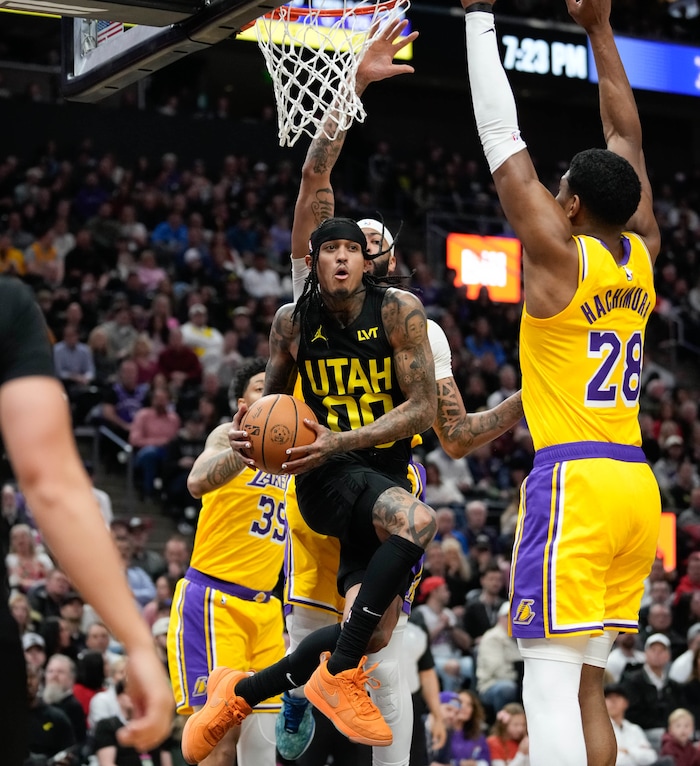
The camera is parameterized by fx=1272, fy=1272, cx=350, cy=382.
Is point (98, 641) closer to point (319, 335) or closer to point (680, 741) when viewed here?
point (680, 741)

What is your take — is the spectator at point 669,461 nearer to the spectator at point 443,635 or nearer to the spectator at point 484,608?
the spectator at point 484,608

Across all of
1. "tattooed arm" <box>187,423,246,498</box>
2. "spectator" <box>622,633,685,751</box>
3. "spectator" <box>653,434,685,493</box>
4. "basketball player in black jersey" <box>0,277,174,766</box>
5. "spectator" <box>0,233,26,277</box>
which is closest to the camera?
"basketball player in black jersey" <box>0,277,174,766</box>

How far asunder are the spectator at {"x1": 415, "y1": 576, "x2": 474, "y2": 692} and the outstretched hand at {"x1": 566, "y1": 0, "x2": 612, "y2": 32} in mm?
7449

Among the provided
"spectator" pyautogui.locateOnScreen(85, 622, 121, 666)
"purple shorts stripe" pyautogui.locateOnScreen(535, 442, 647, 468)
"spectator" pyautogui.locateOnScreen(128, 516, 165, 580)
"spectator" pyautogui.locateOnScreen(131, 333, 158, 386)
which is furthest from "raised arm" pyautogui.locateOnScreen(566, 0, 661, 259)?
"spectator" pyautogui.locateOnScreen(131, 333, 158, 386)

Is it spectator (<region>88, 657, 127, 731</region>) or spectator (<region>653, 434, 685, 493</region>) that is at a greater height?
spectator (<region>653, 434, 685, 493</region>)

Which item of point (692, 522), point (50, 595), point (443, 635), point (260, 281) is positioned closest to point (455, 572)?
point (443, 635)

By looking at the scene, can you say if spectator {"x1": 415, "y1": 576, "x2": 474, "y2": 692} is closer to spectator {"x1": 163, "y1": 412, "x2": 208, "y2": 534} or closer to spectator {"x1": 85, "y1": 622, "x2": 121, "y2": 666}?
spectator {"x1": 85, "y1": 622, "x2": 121, "y2": 666}

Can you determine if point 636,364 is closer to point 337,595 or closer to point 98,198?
point 337,595

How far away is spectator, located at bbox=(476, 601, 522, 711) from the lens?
1176 cm

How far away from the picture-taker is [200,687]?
6.77 m

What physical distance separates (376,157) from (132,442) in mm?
10550

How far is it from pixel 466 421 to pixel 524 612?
5.74ft

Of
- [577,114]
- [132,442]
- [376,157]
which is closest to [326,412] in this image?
[132,442]

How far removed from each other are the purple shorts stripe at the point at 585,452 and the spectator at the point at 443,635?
737 centimetres
